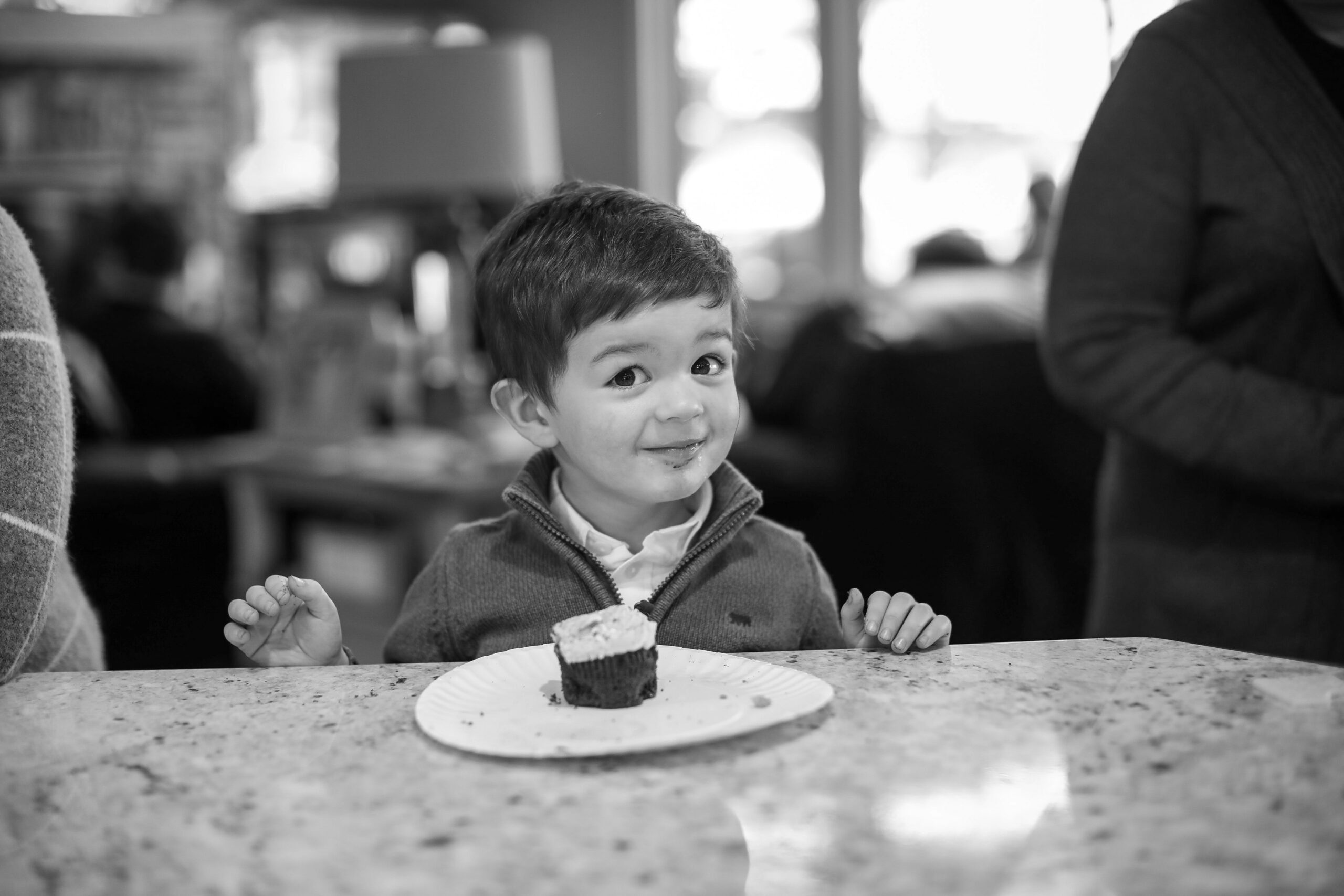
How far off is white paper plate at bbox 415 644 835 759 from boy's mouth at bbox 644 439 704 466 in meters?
0.21

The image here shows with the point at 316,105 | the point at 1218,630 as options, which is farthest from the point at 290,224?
the point at 1218,630

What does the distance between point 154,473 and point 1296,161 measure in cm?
→ 289

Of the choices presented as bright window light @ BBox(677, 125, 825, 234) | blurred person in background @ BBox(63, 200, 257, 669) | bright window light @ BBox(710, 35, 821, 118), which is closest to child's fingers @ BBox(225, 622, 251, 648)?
blurred person in background @ BBox(63, 200, 257, 669)

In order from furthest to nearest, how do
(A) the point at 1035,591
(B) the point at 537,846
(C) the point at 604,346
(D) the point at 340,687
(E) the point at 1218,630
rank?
1. (A) the point at 1035,591
2. (E) the point at 1218,630
3. (C) the point at 604,346
4. (D) the point at 340,687
5. (B) the point at 537,846

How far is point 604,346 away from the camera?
3.60ft

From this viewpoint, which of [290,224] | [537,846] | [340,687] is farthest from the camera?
[290,224]

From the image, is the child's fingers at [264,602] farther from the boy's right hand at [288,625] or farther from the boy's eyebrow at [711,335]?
the boy's eyebrow at [711,335]

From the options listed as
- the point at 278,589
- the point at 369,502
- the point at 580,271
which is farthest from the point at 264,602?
the point at 369,502

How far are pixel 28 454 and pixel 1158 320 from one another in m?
1.17

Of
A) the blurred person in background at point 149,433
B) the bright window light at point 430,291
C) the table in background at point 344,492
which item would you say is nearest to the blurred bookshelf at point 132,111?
the bright window light at point 430,291

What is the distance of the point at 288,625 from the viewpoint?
1100 mm

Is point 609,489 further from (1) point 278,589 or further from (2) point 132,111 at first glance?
(2) point 132,111

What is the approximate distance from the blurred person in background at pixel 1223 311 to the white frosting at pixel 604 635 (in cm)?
82

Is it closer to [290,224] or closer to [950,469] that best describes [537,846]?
[950,469]
